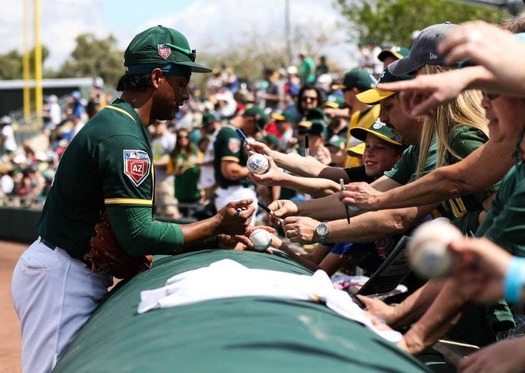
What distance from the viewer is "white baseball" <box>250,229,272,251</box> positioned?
488cm

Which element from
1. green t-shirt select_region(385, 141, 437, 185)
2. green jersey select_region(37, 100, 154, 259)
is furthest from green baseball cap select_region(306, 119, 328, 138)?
green jersey select_region(37, 100, 154, 259)

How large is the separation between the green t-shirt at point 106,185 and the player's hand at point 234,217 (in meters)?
0.28

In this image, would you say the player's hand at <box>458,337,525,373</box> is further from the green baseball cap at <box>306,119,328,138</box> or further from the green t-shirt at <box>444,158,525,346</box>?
the green baseball cap at <box>306,119,328,138</box>

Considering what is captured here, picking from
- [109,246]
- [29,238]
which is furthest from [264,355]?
[29,238]

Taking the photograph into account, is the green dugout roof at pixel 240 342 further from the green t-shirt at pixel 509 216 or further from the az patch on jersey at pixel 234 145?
the az patch on jersey at pixel 234 145

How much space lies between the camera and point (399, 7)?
47469 mm

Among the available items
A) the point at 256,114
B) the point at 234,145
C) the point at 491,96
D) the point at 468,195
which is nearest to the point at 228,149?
the point at 234,145

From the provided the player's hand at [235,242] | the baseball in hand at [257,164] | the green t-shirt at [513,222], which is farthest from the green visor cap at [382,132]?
the green t-shirt at [513,222]

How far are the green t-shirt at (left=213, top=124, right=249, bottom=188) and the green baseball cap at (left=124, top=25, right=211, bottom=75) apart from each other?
584 centimetres

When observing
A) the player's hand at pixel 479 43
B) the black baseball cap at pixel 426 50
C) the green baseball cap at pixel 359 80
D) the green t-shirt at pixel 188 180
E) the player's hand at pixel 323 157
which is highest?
the player's hand at pixel 479 43

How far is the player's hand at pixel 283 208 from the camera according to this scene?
226 inches

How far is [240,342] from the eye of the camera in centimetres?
257

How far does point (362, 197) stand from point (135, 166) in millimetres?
1112

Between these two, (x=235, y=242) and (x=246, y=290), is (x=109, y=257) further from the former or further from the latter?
(x=246, y=290)
